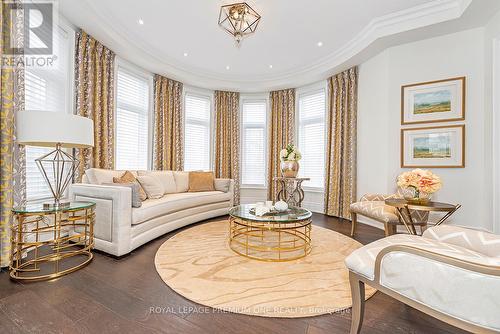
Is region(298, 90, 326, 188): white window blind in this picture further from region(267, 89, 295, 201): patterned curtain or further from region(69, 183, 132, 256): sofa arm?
region(69, 183, 132, 256): sofa arm

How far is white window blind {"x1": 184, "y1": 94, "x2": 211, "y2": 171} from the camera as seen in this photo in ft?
16.0

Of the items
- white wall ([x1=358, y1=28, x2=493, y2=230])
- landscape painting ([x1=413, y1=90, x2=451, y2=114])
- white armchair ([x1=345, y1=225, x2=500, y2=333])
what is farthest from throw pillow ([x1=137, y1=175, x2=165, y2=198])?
landscape painting ([x1=413, y1=90, x2=451, y2=114])

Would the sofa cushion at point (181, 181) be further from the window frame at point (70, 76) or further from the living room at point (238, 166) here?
the window frame at point (70, 76)

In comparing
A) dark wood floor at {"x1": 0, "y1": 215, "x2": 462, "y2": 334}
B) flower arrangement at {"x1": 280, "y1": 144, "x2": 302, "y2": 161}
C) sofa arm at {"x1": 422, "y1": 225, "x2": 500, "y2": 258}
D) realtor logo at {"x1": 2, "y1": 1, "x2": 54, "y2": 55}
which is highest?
realtor logo at {"x1": 2, "y1": 1, "x2": 54, "y2": 55}

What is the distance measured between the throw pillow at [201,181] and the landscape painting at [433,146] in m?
3.49

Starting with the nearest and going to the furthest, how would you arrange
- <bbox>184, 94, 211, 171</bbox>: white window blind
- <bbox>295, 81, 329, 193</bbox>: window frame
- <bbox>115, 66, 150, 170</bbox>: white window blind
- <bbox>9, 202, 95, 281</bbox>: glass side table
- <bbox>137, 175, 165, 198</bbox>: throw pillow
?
1. <bbox>9, 202, 95, 281</bbox>: glass side table
2. <bbox>137, 175, 165, 198</bbox>: throw pillow
3. <bbox>115, 66, 150, 170</bbox>: white window blind
4. <bbox>295, 81, 329, 193</bbox>: window frame
5. <bbox>184, 94, 211, 171</bbox>: white window blind

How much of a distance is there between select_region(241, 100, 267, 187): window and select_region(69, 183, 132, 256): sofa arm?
339cm

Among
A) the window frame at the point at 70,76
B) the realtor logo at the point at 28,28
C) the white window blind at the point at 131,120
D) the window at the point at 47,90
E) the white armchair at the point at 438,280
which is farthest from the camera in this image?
the white window blind at the point at 131,120

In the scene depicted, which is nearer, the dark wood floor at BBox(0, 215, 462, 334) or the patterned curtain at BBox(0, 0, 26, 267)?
the dark wood floor at BBox(0, 215, 462, 334)

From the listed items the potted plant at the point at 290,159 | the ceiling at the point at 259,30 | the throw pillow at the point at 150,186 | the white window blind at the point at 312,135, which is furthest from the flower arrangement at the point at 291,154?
the throw pillow at the point at 150,186

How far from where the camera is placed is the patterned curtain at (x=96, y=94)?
9.33ft

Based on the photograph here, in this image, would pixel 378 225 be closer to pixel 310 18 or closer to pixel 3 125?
pixel 310 18

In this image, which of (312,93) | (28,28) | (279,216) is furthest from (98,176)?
(312,93)

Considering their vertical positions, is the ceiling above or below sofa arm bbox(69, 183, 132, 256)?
above
